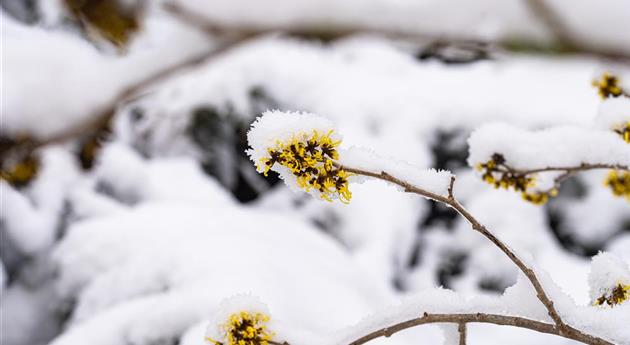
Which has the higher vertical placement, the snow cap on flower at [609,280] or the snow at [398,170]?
the snow at [398,170]

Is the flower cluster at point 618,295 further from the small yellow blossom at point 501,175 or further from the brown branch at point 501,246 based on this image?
the small yellow blossom at point 501,175

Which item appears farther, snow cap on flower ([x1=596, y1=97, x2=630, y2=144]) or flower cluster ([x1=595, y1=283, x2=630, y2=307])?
snow cap on flower ([x1=596, y1=97, x2=630, y2=144])

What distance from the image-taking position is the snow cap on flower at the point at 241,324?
762 mm

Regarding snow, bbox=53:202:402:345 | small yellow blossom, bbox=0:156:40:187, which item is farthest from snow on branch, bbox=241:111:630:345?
small yellow blossom, bbox=0:156:40:187

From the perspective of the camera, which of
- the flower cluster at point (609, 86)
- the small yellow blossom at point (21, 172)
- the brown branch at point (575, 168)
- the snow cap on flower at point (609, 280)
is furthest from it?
the small yellow blossom at point (21, 172)

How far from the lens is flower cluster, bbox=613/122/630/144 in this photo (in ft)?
3.02

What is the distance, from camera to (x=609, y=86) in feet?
3.37

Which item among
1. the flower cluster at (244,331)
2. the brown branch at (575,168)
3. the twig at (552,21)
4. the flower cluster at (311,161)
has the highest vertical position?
the twig at (552,21)

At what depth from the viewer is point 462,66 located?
2959mm

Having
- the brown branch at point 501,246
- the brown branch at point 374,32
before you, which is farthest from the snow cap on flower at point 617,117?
the brown branch at point 501,246

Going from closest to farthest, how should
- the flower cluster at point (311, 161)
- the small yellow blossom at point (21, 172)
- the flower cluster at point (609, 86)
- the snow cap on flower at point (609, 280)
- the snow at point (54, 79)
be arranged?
the flower cluster at point (311, 161) < the snow cap on flower at point (609, 280) < the flower cluster at point (609, 86) < the snow at point (54, 79) < the small yellow blossom at point (21, 172)

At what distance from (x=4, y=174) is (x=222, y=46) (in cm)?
80

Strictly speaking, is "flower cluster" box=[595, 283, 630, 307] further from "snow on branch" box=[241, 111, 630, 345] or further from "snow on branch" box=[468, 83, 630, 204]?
"snow on branch" box=[468, 83, 630, 204]

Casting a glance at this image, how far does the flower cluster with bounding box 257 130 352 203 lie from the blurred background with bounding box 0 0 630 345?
35cm
